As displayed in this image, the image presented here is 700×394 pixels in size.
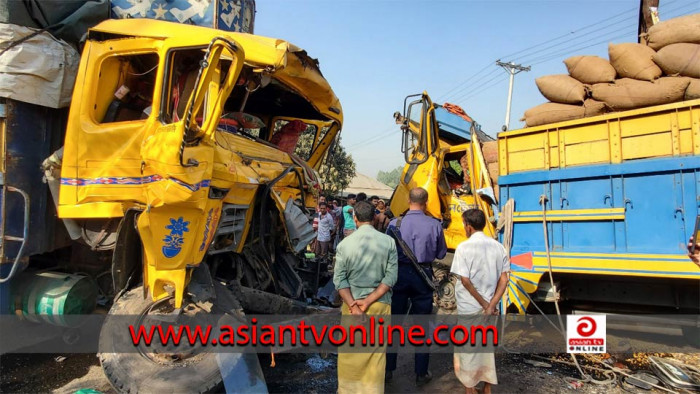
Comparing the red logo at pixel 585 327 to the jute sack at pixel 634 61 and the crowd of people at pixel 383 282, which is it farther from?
the jute sack at pixel 634 61

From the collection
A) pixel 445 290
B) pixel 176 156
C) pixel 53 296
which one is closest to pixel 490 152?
pixel 445 290

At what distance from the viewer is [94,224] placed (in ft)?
11.1

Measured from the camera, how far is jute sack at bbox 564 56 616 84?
4141 millimetres

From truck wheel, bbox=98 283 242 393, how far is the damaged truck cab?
172 millimetres

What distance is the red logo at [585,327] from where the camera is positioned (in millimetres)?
4094

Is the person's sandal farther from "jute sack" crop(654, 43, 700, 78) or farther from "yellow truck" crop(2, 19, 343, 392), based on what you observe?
"jute sack" crop(654, 43, 700, 78)

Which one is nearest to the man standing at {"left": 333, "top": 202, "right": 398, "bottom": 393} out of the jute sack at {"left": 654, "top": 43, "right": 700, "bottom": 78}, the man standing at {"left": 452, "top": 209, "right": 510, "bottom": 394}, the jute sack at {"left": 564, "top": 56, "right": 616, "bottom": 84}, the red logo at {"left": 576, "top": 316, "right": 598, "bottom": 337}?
the man standing at {"left": 452, "top": 209, "right": 510, "bottom": 394}

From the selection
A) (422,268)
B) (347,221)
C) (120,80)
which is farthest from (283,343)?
(347,221)

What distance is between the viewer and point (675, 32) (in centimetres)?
384

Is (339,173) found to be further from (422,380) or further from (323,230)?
(422,380)

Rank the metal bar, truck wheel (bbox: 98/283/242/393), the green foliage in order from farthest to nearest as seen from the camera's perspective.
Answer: the green foliage → the metal bar → truck wheel (bbox: 98/283/242/393)

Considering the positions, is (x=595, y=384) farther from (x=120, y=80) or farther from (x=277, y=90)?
(x=120, y=80)

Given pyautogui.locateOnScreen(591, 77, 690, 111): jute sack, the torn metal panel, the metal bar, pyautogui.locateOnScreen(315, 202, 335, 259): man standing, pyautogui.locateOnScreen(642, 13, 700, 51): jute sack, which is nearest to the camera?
the metal bar

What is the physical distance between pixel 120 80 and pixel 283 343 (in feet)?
8.63
